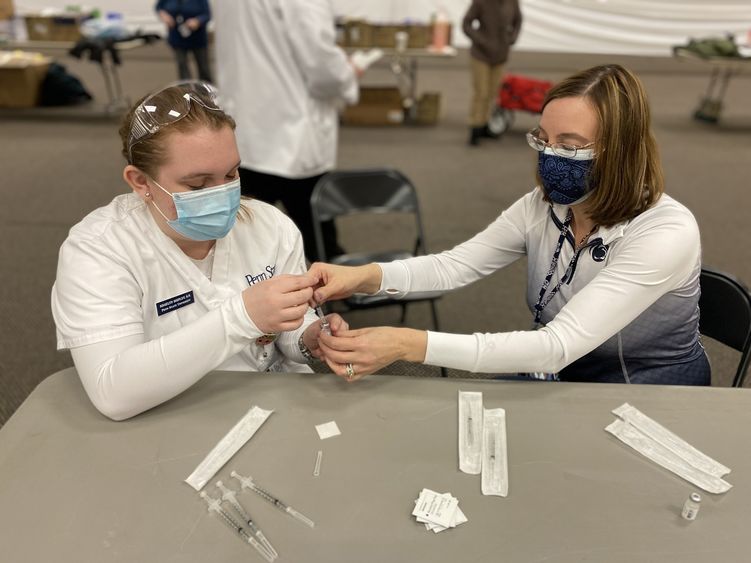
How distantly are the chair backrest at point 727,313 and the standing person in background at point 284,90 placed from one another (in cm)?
165

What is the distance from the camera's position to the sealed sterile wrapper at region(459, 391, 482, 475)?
96 cm

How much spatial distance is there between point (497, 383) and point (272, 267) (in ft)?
2.03

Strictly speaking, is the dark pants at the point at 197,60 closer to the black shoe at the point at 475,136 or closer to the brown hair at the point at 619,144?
the black shoe at the point at 475,136

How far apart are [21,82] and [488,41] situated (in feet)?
16.1

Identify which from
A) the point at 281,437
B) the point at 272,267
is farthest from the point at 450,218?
the point at 281,437

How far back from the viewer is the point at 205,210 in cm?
117

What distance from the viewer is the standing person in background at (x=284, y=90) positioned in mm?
2266

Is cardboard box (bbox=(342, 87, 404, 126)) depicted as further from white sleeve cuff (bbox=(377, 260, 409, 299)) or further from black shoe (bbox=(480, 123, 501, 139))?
white sleeve cuff (bbox=(377, 260, 409, 299))

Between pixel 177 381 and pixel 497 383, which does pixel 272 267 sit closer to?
pixel 177 381

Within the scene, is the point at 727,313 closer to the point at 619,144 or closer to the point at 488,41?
the point at 619,144

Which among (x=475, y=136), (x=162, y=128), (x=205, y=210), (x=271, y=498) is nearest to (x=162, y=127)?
(x=162, y=128)

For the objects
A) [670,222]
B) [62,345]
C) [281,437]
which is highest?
[670,222]

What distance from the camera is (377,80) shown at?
7480 mm

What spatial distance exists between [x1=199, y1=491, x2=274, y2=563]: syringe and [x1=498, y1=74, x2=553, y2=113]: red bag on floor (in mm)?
4908
